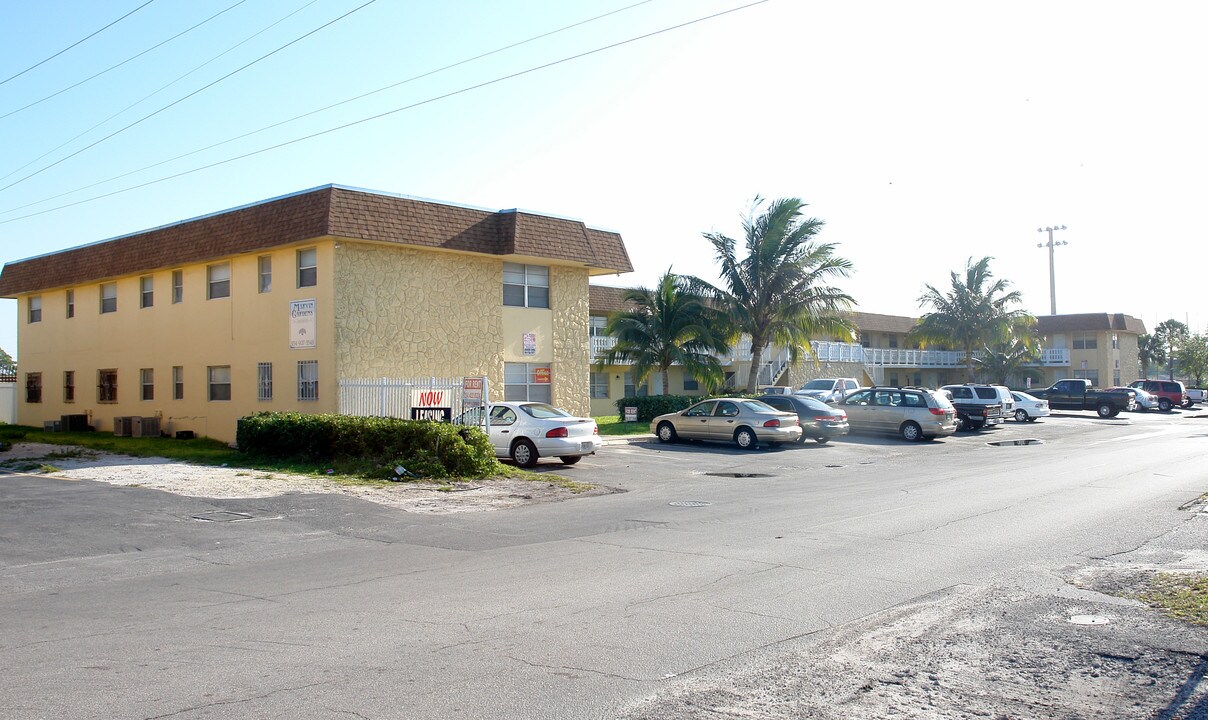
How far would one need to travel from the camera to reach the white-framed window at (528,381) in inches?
1068

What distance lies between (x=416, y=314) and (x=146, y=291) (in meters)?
10.4

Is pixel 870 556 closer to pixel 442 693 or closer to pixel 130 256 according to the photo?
pixel 442 693

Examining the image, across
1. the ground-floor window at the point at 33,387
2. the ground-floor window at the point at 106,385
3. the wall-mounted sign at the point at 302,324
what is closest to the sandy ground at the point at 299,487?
the wall-mounted sign at the point at 302,324

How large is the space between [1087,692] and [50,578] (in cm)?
932

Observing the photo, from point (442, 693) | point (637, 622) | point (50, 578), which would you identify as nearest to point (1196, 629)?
point (637, 622)

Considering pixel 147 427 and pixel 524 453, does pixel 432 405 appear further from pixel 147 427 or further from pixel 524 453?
pixel 147 427

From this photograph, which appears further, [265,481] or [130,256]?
[130,256]

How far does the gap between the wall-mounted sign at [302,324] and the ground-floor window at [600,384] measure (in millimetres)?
21123

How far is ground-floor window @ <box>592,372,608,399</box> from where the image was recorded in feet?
144

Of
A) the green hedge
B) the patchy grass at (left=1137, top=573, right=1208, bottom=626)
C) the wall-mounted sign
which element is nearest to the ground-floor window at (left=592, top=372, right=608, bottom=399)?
the wall-mounted sign

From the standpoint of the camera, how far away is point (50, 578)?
959 centimetres

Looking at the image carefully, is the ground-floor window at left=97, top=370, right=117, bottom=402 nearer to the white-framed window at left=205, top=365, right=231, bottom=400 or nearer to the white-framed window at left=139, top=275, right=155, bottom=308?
the white-framed window at left=139, top=275, right=155, bottom=308

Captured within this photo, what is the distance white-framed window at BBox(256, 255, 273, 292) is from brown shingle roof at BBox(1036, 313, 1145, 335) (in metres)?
56.3

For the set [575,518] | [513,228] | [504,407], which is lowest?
[575,518]
